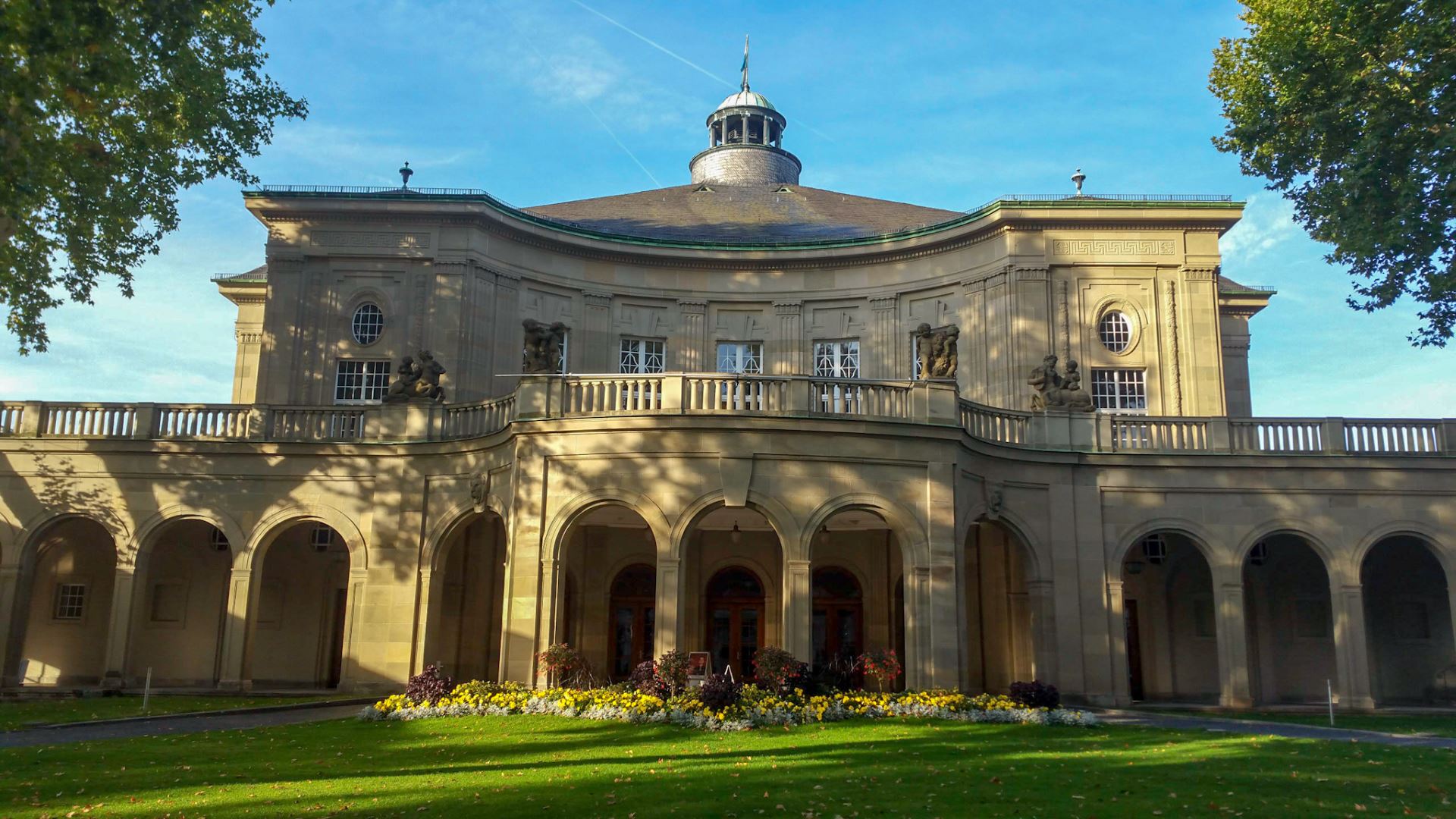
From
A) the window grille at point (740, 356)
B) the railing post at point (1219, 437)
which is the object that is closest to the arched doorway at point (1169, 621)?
the railing post at point (1219, 437)

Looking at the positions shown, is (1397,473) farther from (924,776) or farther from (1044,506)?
(924,776)

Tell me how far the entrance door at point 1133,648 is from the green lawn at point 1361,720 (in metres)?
4.18

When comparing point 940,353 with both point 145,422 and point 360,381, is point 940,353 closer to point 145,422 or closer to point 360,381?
point 360,381

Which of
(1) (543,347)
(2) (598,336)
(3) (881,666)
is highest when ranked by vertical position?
(2) (598,336)

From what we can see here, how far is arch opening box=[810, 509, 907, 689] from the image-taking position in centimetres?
3053

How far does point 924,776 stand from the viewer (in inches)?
599

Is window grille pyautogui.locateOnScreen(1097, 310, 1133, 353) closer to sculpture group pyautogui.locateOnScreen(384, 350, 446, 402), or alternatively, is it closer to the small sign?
the small sign

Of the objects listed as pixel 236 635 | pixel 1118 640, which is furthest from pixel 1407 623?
pixel 236 635

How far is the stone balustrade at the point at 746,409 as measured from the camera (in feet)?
81.8

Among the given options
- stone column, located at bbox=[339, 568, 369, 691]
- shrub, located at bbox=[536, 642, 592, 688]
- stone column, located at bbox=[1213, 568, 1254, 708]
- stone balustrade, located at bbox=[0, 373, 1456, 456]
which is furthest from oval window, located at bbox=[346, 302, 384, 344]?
stone column, located at bbox=[1213, 568, 1254, 708]

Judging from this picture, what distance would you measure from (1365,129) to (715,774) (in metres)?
20.8

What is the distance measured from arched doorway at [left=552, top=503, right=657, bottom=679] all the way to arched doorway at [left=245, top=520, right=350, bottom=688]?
654 cm

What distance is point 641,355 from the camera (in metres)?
37.0

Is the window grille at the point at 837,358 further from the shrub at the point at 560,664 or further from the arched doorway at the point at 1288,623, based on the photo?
the shrub at the point at 560,664
